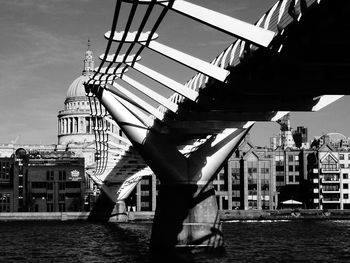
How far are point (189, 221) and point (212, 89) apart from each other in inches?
500

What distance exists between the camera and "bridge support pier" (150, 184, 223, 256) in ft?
142

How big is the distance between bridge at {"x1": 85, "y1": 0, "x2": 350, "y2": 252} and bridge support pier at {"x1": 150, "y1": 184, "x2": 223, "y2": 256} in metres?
0.06

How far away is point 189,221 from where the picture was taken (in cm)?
4325

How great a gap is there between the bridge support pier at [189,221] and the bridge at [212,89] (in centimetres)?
6

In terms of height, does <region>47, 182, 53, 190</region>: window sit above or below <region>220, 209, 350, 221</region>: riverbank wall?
above

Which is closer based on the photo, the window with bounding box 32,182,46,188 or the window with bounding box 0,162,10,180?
the window with bounding box 32,182,46,188

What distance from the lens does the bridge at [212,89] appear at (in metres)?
21.6

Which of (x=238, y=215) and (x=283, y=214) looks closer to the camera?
→ (x=238, y=215)

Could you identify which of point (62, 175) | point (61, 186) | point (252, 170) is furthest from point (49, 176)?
point (252, 170)

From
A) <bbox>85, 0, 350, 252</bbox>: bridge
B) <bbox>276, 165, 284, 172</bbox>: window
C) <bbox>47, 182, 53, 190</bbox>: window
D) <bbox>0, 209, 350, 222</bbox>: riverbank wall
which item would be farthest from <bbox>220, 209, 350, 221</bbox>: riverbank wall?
<bbox>85, 0, 350, 252</bbox>: bridge

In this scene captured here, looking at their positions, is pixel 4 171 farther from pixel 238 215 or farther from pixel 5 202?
pixel 238 215

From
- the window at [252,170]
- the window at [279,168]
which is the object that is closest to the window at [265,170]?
the window at [252,170]

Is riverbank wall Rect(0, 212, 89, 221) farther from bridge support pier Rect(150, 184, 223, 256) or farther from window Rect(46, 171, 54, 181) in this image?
bridge support pier Rect(150, 184, 223, 256)

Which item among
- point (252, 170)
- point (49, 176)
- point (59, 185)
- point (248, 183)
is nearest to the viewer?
point (59, 185)
